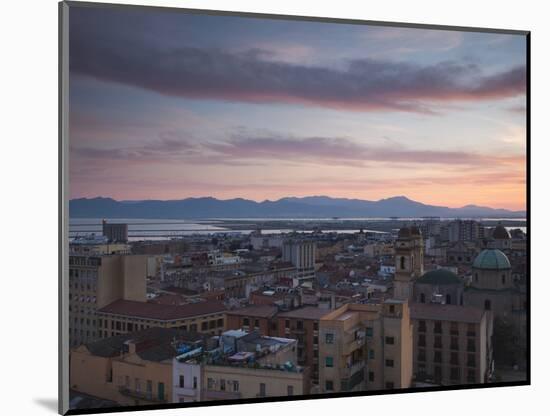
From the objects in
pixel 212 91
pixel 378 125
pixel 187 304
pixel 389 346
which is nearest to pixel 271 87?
pixel 212 91

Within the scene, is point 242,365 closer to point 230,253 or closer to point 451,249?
point 230,253

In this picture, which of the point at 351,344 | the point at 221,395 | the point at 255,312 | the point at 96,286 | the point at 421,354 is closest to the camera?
the point at 96,286

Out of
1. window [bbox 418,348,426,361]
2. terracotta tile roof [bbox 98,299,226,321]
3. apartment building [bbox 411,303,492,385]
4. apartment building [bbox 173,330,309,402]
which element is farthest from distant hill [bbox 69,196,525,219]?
window [bbox 418,348,426,361]

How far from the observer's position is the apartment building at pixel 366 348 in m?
4.95

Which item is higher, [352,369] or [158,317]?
[158,317]

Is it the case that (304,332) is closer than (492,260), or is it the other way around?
(304,332)

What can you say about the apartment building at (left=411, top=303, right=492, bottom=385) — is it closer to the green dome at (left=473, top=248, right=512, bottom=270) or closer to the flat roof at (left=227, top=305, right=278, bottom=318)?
the green dome at (left=473, top=248, right=512, bottom=270)

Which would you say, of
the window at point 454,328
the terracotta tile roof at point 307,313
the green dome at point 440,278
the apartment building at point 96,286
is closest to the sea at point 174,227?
the apartment building at point 96,286

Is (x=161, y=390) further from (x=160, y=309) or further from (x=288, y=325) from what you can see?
(x=288, y=325)

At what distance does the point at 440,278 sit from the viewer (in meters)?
5.23

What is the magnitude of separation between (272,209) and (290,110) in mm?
649

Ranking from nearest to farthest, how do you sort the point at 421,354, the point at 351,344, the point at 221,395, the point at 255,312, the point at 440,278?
the point at 221,395
the point at 255,312
the point at 351,344
the point at 421,354
the point at 440,278

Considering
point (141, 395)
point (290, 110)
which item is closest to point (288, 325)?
point (141, 395)

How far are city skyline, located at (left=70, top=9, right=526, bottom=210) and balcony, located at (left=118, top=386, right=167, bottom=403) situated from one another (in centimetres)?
115
